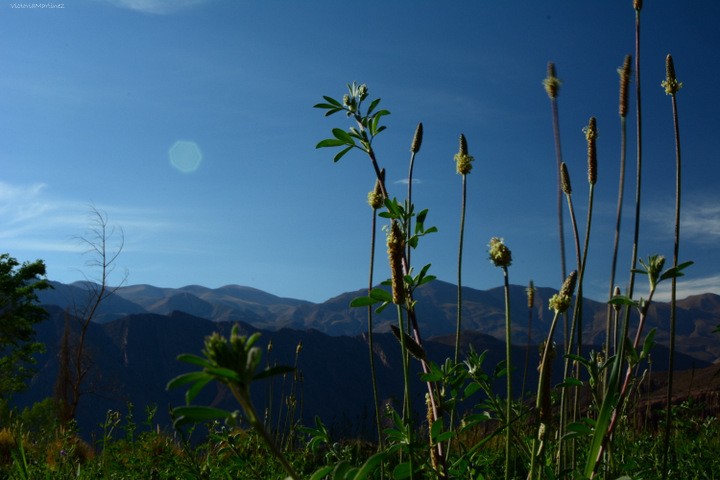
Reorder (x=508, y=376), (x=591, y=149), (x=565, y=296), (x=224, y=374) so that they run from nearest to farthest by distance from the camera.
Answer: (x=224, y=374)
(x=508, y=376)
(x=565, y=296)
(x=591, y=149)

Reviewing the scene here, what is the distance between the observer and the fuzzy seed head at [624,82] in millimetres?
2281

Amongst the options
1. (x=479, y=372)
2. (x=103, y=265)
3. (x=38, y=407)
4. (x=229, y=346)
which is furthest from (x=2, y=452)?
(x=38, y=407)

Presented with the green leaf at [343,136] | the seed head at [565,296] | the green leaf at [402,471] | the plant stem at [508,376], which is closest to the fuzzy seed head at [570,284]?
the seed head at [565,296]

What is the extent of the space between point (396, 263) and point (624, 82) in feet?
5.27

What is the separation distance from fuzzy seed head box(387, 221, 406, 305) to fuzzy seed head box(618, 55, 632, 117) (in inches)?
56.6

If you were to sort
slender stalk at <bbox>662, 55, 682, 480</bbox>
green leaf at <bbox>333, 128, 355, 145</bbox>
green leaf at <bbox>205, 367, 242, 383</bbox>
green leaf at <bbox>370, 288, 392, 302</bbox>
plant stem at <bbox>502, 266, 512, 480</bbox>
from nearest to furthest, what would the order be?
green leaf at <bbox>205, 367, 242, 383</bbox> < plant stem at <bbox>502, 266, 512, 480</bbox> < green leaf at <bbox>370, 288, 392, 302</bbox> < green leaf at <bbox>333, 128, 355, 145</bbox> < slender stalk at <bbox>662, 55, 682, 480</bbox>

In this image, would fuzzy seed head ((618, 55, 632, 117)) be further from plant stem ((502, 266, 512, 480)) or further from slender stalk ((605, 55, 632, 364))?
plant stem ((502, 266, 512, 480))

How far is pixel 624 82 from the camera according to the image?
2318mm

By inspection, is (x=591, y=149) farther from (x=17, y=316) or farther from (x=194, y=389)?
(x=17, y=316)

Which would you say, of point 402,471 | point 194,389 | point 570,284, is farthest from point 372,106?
point 194,389

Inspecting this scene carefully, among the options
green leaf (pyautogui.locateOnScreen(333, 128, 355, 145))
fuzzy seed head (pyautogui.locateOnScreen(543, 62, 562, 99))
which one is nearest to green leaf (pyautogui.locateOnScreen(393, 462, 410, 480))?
green leaf (pyautogui.locateOnScreen(333, 128, 355, 145))

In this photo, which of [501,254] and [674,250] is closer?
[501,254]

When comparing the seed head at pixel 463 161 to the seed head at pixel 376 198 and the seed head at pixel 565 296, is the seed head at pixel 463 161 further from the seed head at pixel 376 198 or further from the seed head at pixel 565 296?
the seed head at pixel 565 296

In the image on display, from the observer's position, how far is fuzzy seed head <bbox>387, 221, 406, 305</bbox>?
131cm
